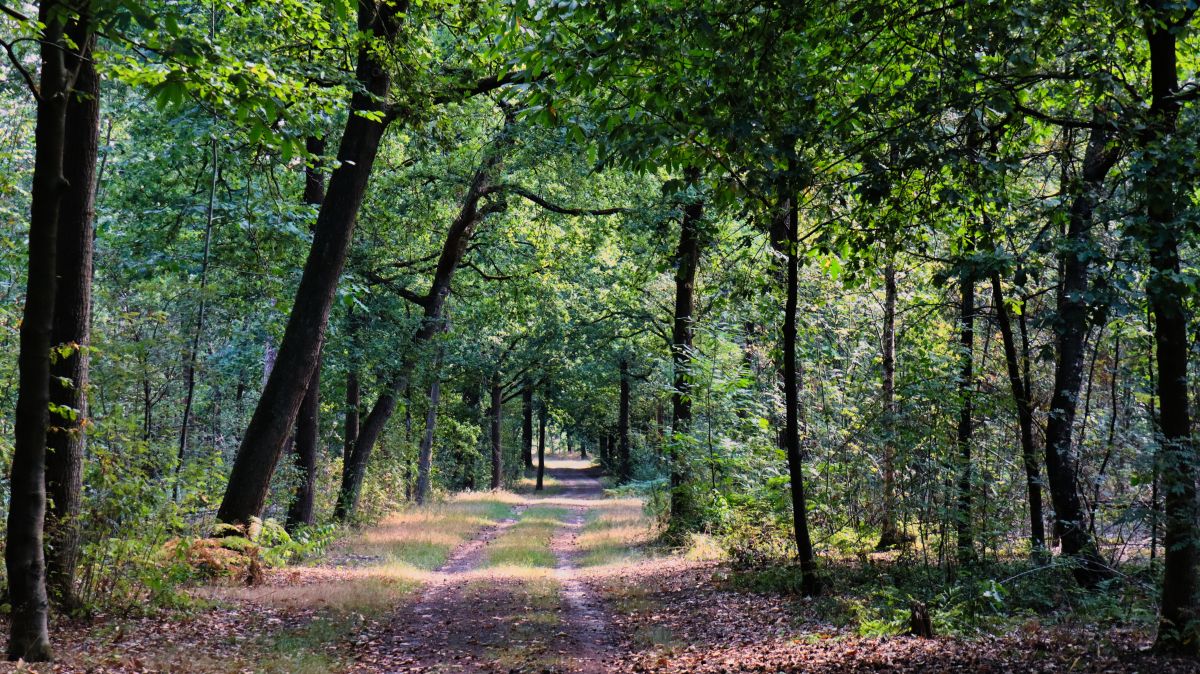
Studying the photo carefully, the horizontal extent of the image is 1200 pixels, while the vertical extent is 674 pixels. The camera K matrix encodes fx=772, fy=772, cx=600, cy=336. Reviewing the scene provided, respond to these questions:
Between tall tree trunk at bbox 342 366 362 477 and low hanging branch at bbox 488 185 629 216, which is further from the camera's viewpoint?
tall tree trunk at bbox 342 366 362 477

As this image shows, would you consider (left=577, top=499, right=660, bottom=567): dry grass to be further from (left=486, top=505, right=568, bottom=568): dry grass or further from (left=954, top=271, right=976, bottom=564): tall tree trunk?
(left=954, top=271, right=976, bottom=564): tall tree trunk

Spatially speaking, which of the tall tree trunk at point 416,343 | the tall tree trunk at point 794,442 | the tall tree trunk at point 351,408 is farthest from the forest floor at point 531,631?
the tall tree trunk at point 351,408

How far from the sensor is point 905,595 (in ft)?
29.7

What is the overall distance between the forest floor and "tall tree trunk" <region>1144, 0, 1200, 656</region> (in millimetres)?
407

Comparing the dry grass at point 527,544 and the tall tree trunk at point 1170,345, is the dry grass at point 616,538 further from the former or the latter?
the tall tree trunk at point 1170,345

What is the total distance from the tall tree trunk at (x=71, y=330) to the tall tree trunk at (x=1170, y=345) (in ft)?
29.1

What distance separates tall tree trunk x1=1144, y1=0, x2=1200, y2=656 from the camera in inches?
197

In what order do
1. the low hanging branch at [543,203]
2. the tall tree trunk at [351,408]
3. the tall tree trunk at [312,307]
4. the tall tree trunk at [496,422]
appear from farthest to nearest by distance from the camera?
the tall tree trunk at [496,422]
the tall tree trunk at [351,408]
the low hanging branch at [543,203]
the tall tree trunk at [312,307]

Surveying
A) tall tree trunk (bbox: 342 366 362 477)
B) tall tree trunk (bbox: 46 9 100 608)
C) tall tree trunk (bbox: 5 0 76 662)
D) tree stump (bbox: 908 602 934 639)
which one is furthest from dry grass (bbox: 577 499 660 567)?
tall tree trunk (bbox: 5 0 76 662)

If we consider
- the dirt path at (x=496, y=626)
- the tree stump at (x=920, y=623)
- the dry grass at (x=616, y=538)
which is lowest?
the dry grass at (x=616, y=538)

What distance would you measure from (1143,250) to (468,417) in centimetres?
3506

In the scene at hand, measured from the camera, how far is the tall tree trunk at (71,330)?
7410 millimetres

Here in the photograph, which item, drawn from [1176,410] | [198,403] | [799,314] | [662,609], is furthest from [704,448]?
[198,403]

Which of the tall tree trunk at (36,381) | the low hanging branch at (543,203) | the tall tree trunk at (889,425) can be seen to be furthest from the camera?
the low hanging branch at (543,203)
